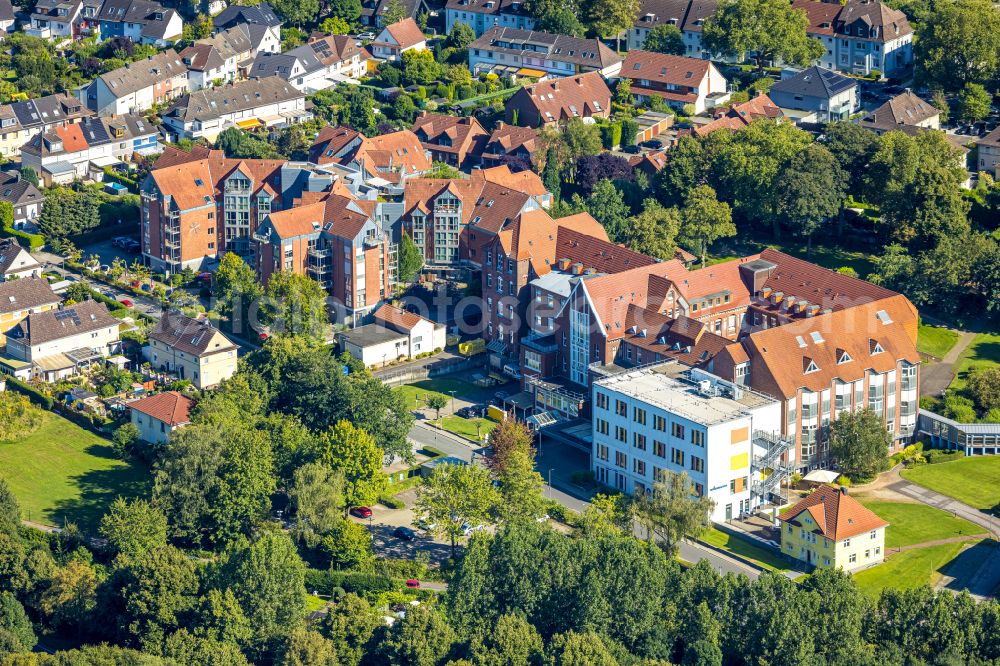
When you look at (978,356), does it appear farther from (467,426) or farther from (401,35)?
(401,35)

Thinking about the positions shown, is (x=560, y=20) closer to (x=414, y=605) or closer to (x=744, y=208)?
(x=744, y=208)

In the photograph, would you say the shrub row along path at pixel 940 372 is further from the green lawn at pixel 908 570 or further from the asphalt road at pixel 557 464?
the asphalt road at pixel 557 464

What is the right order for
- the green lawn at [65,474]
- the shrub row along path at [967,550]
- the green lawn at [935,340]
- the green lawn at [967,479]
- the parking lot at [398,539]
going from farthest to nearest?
1. the green lawn at [935,340]
2. the green lawn at [65,474]
3. the green lawn at [967,479]
4. the parking lot at [398,539]
5. the shrub row along path at [967,550]

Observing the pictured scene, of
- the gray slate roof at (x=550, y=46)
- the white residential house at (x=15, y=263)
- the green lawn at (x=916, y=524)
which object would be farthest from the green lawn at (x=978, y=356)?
the white residential house at (x=15, y=263)

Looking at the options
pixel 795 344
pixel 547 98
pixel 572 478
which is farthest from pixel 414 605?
pixel 547 98

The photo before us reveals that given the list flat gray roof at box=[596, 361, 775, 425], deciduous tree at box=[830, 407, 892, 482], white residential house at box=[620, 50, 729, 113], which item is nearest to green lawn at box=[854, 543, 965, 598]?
deciduous tree at box=[830, 407, 892, 482]

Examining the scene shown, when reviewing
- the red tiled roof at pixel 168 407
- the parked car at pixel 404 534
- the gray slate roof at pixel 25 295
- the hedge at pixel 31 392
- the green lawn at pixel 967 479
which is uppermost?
the gray slate roof at pixel 25 295

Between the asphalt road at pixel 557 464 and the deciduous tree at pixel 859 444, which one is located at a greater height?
the deciduous tree at pixel 859 444
